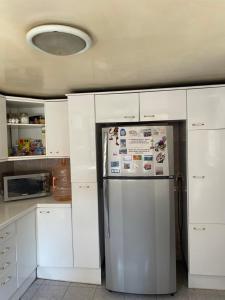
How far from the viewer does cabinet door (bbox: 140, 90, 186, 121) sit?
244 centimetres

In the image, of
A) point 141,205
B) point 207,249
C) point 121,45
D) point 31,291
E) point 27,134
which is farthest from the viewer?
point 27,134

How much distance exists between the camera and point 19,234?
2.40 meters

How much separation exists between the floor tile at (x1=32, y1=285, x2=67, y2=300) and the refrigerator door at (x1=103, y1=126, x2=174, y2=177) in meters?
1.28

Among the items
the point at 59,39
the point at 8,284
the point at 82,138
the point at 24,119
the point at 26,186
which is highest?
the point at 59,39

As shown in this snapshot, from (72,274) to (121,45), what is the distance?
2.38 metres

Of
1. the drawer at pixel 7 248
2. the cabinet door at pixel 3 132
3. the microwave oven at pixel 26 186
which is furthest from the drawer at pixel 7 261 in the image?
the cabinet door at pixel 3 132

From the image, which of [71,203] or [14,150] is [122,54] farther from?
[14,150]

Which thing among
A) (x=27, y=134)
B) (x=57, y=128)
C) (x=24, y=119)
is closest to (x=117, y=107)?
(x=57, y=128)

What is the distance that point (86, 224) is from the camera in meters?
2.64

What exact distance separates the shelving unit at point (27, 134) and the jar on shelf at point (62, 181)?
30 cm

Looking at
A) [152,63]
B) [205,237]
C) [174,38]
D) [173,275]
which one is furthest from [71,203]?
[174,38]

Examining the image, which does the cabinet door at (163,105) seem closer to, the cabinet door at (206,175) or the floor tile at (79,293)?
the cabinet door at (206,175)

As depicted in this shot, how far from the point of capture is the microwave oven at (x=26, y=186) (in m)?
2.83

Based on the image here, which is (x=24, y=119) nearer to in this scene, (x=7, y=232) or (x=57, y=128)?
(x=57, y=128)
